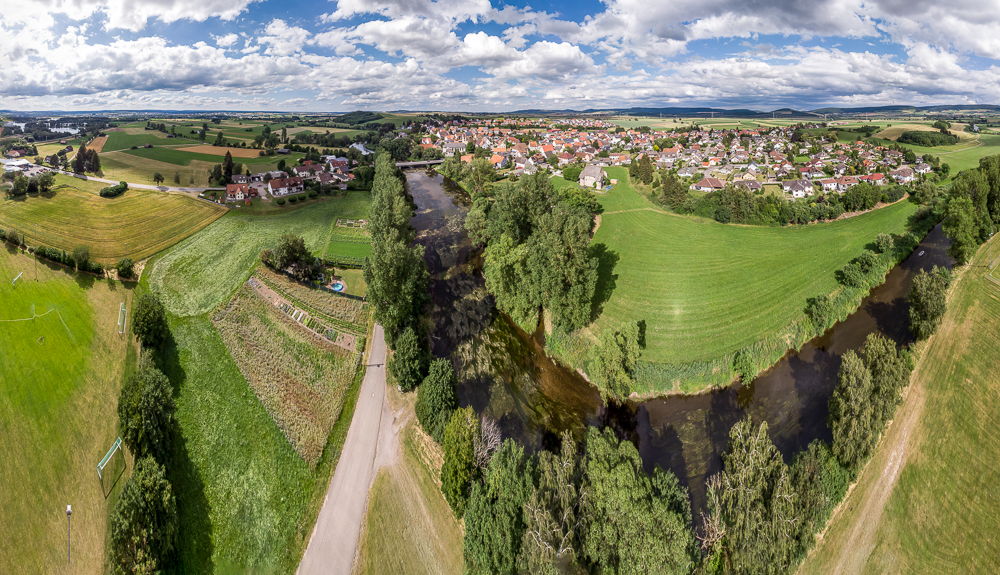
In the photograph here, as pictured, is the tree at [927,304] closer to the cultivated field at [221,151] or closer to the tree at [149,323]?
the tree at [149,323]

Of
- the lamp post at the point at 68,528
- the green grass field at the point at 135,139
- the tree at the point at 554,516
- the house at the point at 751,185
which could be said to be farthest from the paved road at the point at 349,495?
the house at the point at 751,185

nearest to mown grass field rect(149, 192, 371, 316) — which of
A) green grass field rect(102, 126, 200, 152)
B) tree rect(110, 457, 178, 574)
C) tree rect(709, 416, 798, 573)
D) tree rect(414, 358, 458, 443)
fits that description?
tree rect(110, 457, 178, 574)

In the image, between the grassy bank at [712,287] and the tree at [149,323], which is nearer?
the tree at [149,323]

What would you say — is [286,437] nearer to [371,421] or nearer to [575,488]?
[371,421]

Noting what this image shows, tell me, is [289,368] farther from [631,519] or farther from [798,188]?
[798,188]

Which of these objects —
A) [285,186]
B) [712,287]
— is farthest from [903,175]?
[285,186]

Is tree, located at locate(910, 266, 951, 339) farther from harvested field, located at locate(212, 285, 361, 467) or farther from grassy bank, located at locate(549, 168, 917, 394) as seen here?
harvested field, located at locate(212, 285, 361, 467)

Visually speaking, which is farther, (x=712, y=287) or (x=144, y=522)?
(x=712, y=287)
